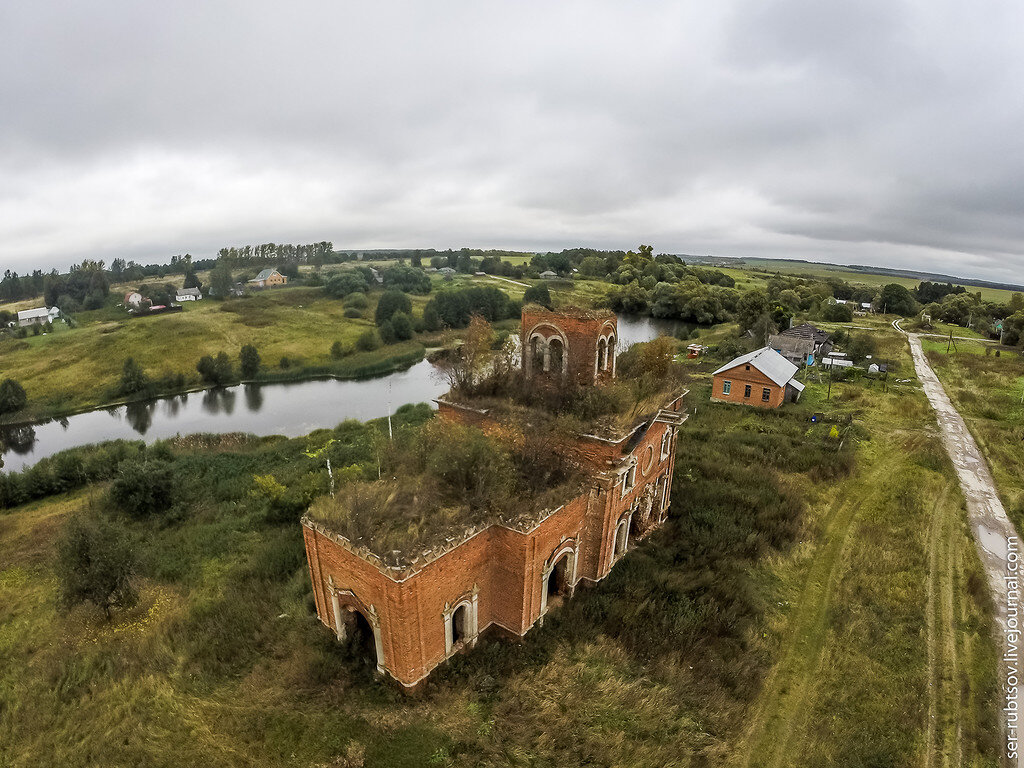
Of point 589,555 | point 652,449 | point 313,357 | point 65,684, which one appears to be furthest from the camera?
point 313,357

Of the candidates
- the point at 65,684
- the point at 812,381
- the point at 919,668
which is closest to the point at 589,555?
the point at 919,668

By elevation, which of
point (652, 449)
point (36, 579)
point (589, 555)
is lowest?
point (36, 579)

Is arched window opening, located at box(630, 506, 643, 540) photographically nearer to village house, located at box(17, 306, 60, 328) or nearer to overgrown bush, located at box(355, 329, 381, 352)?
overgrown bush, located at box(355, 329, 381, 352)

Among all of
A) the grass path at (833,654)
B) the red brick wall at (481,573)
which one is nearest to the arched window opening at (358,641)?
the red brick wall at (481,573)

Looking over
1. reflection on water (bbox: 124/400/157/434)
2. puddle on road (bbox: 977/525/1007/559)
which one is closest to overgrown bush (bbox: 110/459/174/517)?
reflection on water (bbox: 124/400/157/434)

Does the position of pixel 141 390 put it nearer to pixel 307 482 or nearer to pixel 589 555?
pixel 307 482

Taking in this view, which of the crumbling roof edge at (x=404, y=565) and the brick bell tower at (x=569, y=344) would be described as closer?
the crumbling roof edge at (x=404, y=565)

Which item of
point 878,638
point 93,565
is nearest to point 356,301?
point 93,565

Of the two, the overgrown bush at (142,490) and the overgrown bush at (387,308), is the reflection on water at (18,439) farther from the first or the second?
the overgrown bush at (387,308)
